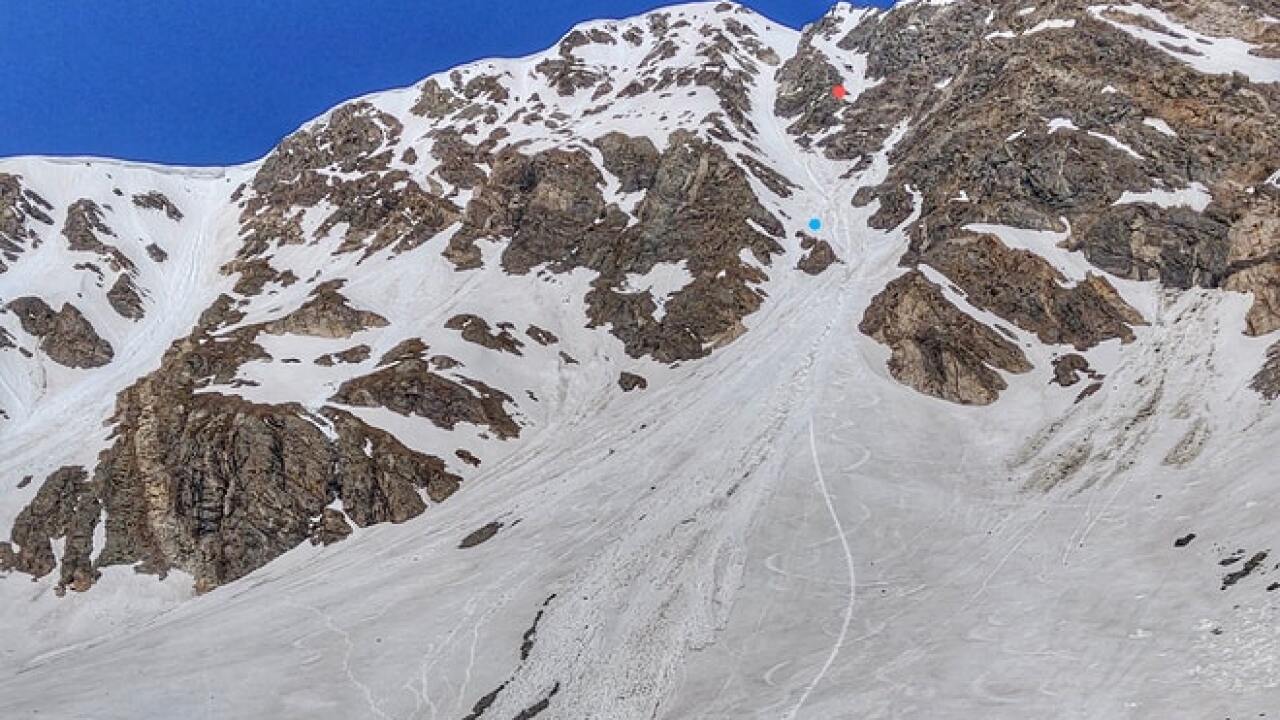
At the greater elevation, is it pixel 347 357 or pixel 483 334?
pixel 347 357

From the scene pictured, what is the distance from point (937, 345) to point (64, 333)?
305 ft

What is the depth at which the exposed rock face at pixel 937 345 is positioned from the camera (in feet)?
196

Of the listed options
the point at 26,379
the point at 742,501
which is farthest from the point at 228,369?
the point at 742,501

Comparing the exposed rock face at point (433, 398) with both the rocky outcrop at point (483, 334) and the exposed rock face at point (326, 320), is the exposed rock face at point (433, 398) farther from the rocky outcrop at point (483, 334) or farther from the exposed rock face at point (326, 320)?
the exposed rock face at point (326, 320)

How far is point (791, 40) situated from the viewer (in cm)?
17212

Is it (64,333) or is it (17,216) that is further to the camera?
(17,216)

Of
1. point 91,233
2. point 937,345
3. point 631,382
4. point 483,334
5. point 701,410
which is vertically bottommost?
point 937,345

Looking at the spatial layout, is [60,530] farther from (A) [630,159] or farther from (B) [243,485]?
(A) [630,159]

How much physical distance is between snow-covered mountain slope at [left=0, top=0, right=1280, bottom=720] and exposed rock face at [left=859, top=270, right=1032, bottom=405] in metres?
0.36

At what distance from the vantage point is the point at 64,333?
100500 mm

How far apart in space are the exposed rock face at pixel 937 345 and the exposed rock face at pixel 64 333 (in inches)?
3244

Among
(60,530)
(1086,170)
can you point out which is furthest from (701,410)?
(1086,170)

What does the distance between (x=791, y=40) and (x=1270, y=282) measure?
428 feet

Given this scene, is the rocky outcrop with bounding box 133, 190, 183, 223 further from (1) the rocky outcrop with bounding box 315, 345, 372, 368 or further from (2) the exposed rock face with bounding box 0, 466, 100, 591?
(2) the exposed rock face with bounding box 0, 466, 100, 591
